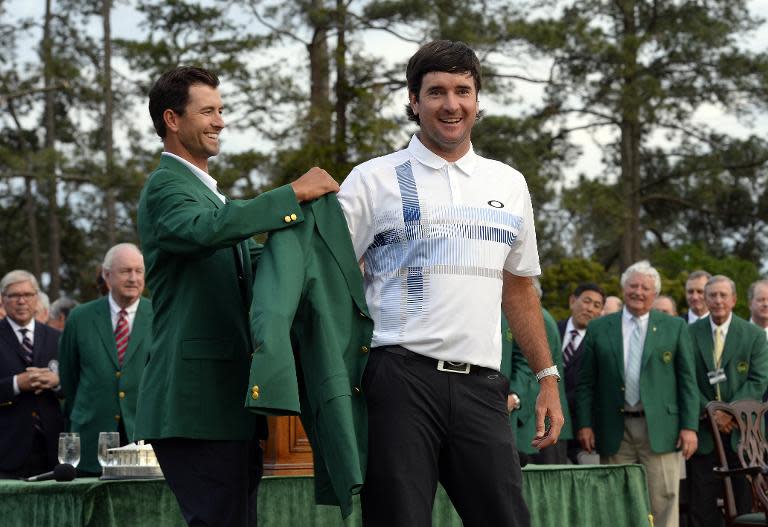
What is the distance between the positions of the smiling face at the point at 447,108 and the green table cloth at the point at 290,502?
2348 millimetres

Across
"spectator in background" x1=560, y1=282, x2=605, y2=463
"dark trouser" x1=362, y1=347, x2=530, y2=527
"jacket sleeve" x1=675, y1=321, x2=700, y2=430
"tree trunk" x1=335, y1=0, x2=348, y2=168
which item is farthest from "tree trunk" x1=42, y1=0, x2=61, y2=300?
"dark trouser" x1=362, y1=347, x2=530, y2=527

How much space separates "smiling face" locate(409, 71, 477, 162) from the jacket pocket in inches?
33.9

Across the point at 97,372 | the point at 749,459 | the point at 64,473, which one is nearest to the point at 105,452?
the point at 64,473

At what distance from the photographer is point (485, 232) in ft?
13.0

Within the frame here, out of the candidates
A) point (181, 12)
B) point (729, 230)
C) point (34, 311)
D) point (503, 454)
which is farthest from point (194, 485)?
point (729, 230)

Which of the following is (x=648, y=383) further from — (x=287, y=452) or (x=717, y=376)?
(x=287, y=452)

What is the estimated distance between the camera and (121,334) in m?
7.47

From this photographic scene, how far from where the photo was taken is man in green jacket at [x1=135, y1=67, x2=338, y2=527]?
394 cm

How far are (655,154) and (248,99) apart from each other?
8959mm

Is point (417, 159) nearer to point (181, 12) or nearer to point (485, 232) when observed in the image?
point (485, 232)

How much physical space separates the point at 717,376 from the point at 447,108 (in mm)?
6672

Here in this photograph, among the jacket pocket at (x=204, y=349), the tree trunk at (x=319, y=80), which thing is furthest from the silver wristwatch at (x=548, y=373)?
the tree trunk at (x=319, y=80)

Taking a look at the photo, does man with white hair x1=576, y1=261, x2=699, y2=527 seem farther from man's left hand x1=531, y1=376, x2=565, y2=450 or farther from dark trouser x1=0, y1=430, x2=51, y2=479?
man's left hand x1=531, y1=376, x2=565, y2=450

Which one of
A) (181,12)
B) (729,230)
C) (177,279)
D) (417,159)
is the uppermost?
(181,12)
